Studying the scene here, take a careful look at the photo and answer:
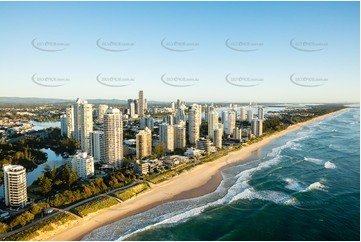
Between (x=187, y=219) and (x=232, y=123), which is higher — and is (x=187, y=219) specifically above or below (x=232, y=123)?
below

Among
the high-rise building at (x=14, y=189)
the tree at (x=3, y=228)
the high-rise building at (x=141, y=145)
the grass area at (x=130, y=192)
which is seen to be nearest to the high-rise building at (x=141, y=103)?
the high-rise building at (x=141, y=145)

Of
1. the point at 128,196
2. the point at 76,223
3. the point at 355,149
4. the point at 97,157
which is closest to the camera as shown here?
the point at 76,223

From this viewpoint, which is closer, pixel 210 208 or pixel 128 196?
pixel 210 208

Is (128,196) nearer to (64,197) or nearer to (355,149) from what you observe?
(64,197)

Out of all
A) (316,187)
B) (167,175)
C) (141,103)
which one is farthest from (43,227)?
(141,103)

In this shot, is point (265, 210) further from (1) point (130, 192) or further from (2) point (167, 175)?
(2) point (167, 175)

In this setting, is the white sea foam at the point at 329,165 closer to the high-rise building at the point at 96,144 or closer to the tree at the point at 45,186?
the high-rise building at the point at 96,144

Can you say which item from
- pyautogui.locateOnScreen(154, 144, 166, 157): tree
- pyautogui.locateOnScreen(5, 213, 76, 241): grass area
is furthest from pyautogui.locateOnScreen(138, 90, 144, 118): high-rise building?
pyautogui.locateOnScreen(5, 213, 76, 241): grass area

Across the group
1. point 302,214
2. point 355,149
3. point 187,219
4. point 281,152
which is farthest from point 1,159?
point 355,149

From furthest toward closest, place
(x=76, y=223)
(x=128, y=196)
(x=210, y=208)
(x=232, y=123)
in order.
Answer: (x=232, y=123) < (x=128, y=196) < (x=210, y=208) < (x=76, y=223)
